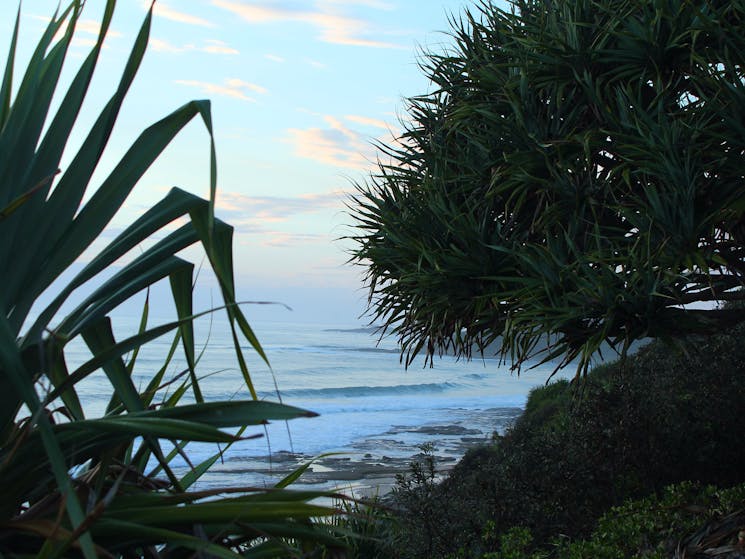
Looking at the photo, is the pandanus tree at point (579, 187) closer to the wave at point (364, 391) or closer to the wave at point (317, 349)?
the wave at point (364, 391)

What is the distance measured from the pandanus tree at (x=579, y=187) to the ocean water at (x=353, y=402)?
304cm

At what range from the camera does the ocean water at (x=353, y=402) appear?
23.2m

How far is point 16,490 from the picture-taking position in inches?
76.5

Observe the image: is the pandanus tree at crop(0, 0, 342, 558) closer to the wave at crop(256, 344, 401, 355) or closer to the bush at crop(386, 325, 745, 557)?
the bush at crop(386, 325, 745, 557)

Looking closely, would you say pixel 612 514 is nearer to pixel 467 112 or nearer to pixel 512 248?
pixel 512 248

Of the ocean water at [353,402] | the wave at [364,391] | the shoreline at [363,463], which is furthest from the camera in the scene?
the wave at [364,391]

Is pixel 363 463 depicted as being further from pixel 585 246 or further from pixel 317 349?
pixel 317 349

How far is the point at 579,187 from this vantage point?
6430 millimetres

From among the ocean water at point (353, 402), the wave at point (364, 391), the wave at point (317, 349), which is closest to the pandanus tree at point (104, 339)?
the ocean water at point (353, 402)

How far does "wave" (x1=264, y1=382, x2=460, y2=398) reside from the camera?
38.2 metres

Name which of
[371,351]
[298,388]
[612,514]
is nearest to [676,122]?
[612,514]

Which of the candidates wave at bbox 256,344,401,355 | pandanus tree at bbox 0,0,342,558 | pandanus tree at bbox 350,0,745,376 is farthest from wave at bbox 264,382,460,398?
pandanus tree at bbox 0,0,342,558

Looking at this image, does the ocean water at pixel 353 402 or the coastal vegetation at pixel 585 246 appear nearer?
the coastal vegetation at pixel 585 246

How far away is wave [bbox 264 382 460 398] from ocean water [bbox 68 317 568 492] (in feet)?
0.19
